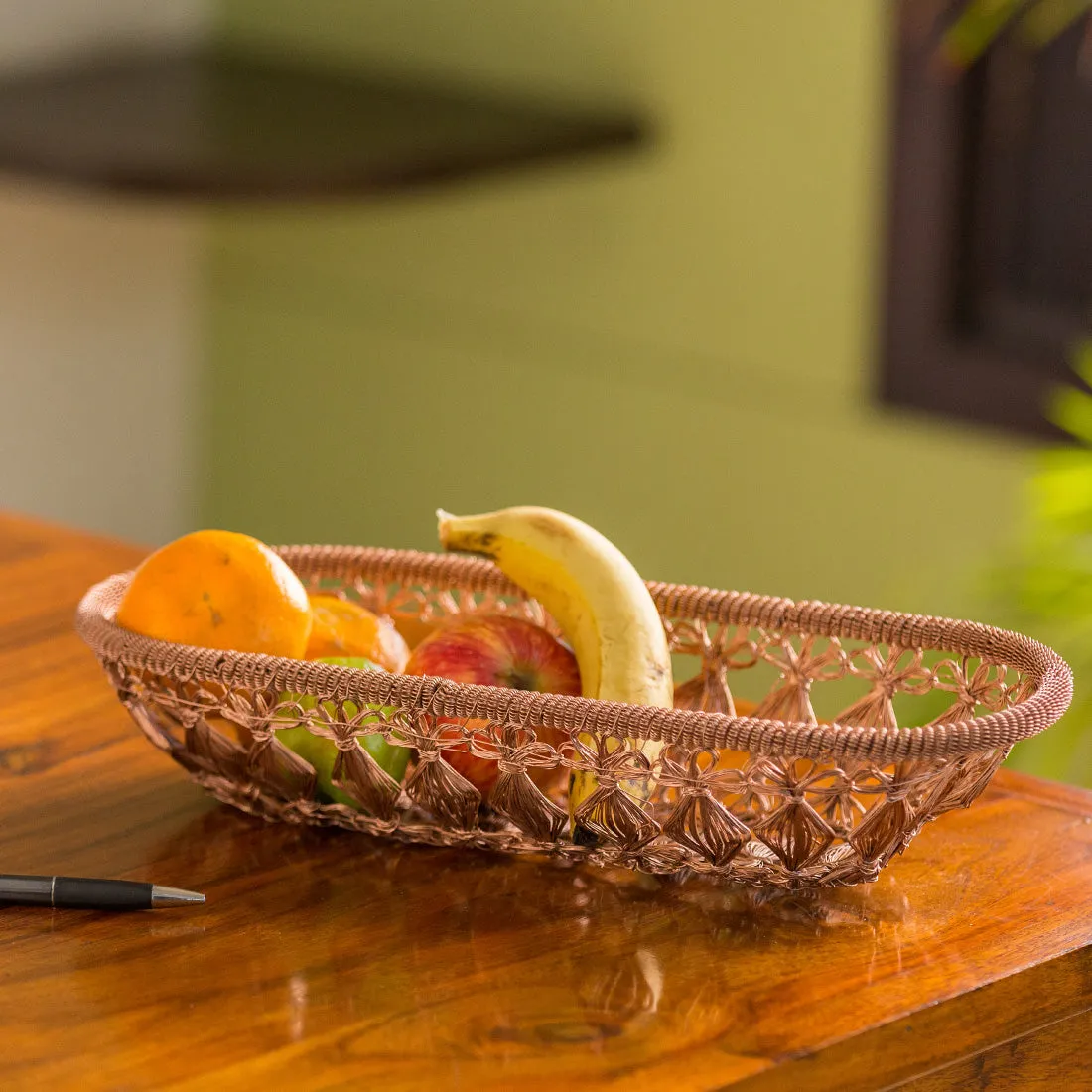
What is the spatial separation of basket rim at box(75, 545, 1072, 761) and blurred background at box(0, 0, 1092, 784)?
100 centimetres

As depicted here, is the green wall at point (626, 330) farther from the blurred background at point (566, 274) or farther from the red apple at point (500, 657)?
the red apple at point (500, 657)

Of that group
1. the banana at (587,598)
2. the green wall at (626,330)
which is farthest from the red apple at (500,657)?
the green wall at (626,330)

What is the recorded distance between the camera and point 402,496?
3098 millimetres

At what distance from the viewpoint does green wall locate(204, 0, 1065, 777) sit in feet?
8.18

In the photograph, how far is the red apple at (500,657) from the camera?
755mm

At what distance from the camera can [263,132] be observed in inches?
105

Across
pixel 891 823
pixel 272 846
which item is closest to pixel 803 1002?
pixel 891 823

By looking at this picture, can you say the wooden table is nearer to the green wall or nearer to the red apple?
the red apple

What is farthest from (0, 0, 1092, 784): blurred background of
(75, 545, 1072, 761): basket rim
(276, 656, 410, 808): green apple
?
(276, 656, 410, 808): green apple

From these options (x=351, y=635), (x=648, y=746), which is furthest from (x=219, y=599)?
(x=648, y=746)

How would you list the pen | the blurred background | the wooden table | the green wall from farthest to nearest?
the green wall < the blurred background < the pen < the wooden table

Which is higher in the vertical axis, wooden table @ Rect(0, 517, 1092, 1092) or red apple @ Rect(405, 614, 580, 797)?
red apple @ Rect(405, 614, 580, 797)

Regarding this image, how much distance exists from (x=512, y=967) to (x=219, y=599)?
212 millimetres

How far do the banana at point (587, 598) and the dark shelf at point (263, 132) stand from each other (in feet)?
5.70
